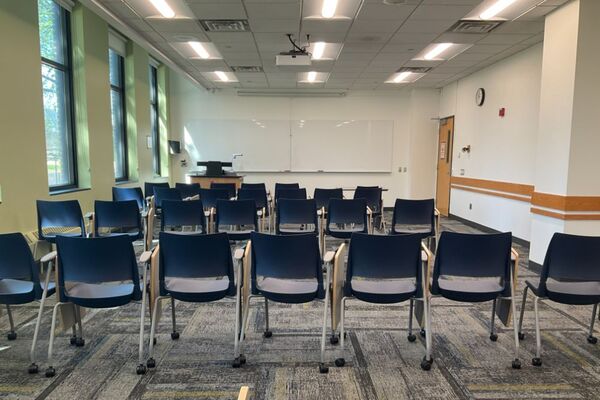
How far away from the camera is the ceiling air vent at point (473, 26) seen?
512cm

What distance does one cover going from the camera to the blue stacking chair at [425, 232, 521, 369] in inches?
106

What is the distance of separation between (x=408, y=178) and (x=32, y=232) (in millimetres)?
8250

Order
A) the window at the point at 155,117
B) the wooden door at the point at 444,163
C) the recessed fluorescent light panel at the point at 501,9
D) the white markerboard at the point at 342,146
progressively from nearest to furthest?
the recessed fluorescent light panel at the point at 501,9 < the wooden door at the point at 444,163 < the window at the point at 155,117 < the white markerboard at the point at 342,146

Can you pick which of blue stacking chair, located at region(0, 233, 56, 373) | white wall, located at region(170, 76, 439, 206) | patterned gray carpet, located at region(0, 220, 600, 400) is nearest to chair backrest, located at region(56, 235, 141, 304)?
blue stacking chair, located at region(0, 233, 56, 373)

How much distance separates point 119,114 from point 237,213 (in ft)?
14.2

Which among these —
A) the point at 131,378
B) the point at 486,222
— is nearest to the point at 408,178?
the point at 486,222

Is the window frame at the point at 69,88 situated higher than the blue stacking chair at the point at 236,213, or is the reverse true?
the window frame at the point at 69,88

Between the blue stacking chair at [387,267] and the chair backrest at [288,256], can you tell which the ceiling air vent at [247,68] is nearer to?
the chair backrest at [288,256]

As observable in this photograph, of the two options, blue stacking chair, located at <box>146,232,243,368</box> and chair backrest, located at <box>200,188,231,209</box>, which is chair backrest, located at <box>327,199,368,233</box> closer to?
chair backrest, located at <box>200,188,231,209</box>

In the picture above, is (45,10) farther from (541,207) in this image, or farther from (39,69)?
(541,207)

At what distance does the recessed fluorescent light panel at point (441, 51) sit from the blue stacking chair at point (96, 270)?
17.9 ft

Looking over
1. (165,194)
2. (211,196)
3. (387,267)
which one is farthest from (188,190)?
(387,267)

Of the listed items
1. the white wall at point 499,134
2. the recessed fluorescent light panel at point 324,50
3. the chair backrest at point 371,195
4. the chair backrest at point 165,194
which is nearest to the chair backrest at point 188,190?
the chair backrest at point 165,194

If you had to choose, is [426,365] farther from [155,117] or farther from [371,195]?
[155,117]
